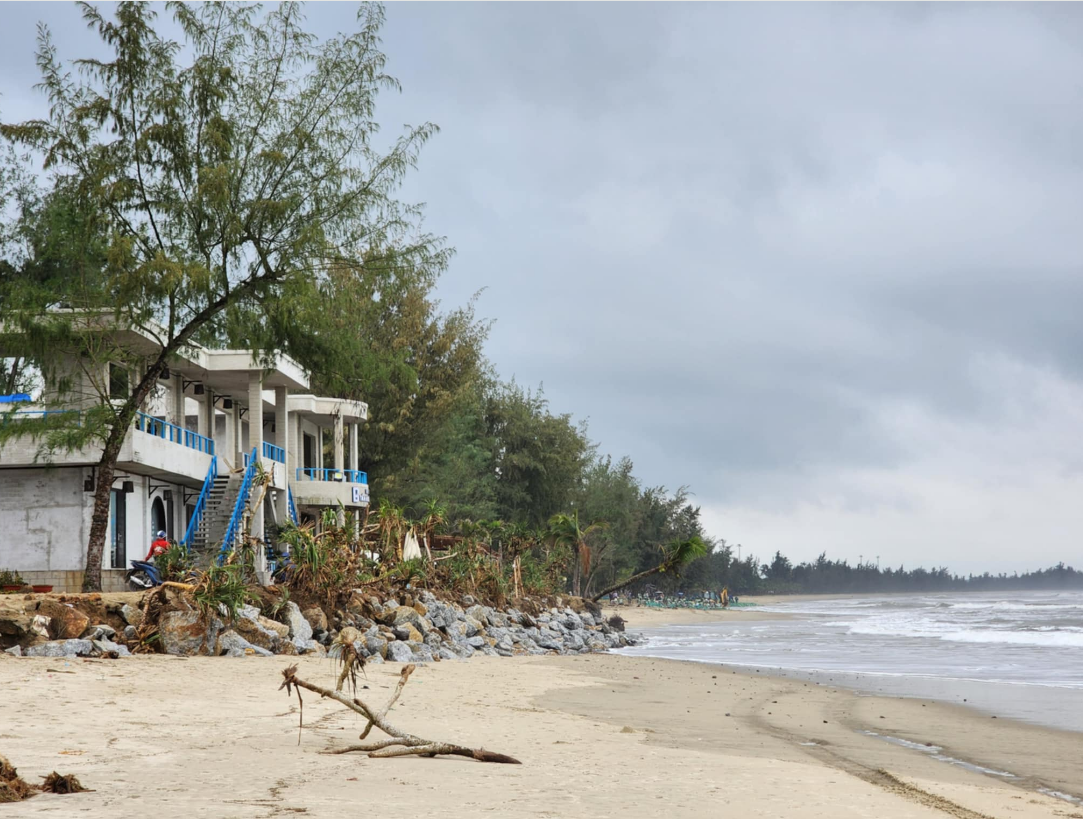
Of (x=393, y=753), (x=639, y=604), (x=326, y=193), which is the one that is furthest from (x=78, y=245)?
(x=639, y=604)

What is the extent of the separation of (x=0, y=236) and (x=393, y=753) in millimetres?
39342

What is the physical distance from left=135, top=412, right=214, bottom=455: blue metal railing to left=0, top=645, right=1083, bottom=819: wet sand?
11.1 metres

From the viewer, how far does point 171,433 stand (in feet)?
98.5

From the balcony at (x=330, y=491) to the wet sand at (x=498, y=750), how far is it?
20.7 metres

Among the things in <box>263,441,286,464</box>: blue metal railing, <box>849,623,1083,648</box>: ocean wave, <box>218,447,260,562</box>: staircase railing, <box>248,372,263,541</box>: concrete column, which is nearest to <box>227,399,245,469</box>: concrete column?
<box>263,441,286,464</box>: blue metal railing

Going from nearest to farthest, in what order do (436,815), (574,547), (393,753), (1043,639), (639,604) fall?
(436,815), (393,753), (1043,639), (574,547), (639,604)

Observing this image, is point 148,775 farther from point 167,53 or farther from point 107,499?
point 167,53

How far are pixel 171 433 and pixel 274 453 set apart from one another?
6.73 metres

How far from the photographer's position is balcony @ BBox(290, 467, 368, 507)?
39062 millimetres

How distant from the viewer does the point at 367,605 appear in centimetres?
2470

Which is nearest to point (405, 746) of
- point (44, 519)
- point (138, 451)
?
point (138, 451)

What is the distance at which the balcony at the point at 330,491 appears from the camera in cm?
3906

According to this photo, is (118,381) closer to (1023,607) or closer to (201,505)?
(201,505)

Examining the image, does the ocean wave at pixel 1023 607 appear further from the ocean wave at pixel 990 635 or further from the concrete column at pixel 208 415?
the concrete column at pixel 208 415
